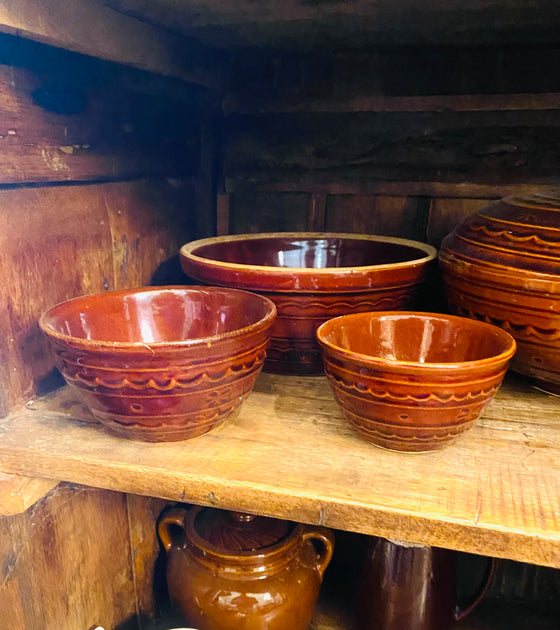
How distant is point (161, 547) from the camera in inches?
35.2

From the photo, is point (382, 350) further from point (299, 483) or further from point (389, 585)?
point (389, 585)

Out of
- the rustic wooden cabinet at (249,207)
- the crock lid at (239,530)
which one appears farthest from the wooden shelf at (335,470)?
the crock lid at (239,530)

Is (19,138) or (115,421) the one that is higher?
(19,138)

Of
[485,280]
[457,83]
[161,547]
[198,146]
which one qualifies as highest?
[457,83]

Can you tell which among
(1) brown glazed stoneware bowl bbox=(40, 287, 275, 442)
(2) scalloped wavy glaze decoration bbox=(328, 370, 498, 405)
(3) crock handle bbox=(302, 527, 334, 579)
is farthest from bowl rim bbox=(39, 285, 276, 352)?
(3) crock handle bbox=(302, 527, 334, 579)

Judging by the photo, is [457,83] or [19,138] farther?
[457,83]

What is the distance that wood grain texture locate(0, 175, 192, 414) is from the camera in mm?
617

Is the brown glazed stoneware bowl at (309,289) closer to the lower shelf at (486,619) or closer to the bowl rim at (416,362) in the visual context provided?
the bowl rim at (416,362)

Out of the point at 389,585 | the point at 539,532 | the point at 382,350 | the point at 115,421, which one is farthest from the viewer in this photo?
the point at 389,585

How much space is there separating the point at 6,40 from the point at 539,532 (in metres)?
0.68

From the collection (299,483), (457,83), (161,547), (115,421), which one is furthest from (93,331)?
(457,83)

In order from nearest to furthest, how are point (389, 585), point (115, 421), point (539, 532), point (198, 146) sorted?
1. point (539, 532)
2. point (115, 421)
3. point (389, 585)
4. point (198, 146)

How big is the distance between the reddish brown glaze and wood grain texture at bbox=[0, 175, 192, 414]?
48 cm

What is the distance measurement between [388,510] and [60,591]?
0.45 meters
